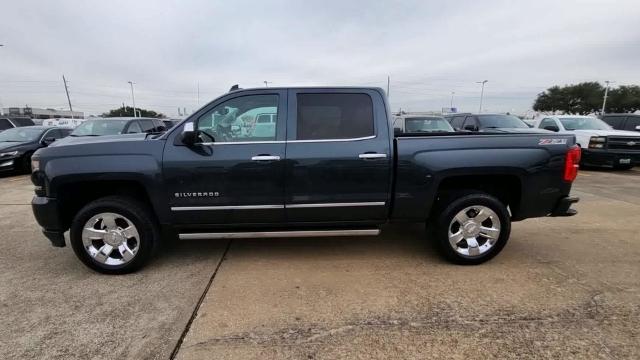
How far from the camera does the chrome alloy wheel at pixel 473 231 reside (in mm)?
3877

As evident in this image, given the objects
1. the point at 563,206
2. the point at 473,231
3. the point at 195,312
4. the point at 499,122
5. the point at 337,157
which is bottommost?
the point at 195,312

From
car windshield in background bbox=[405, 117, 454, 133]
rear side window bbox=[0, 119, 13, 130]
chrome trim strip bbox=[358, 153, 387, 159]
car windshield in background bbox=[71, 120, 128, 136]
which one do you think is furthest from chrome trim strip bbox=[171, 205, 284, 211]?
rear side window bbox=[0, 119, 13, 130]

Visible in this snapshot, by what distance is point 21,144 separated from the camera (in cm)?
1066

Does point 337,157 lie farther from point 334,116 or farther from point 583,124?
point 583,124

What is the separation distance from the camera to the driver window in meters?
3.72

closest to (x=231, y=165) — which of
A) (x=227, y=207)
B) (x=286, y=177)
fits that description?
(x=227, y=207)

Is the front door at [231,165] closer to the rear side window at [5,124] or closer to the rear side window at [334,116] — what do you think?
the rear side window at [334,116]

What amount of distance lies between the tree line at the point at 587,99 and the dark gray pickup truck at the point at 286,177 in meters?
57.5

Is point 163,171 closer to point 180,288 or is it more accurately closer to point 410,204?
point 180,288

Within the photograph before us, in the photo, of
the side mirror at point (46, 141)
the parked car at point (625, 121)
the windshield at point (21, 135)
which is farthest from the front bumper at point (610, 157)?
the windshield at point (21, 135)

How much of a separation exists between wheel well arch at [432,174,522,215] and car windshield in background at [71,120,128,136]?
9.54 m

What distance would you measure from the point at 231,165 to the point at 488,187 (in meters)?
2.79

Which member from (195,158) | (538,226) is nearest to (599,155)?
(538,226)

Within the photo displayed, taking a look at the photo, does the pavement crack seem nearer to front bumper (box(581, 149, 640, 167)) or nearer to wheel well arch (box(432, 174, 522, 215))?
wheel well arch (box(432, 174, 522, 215))
